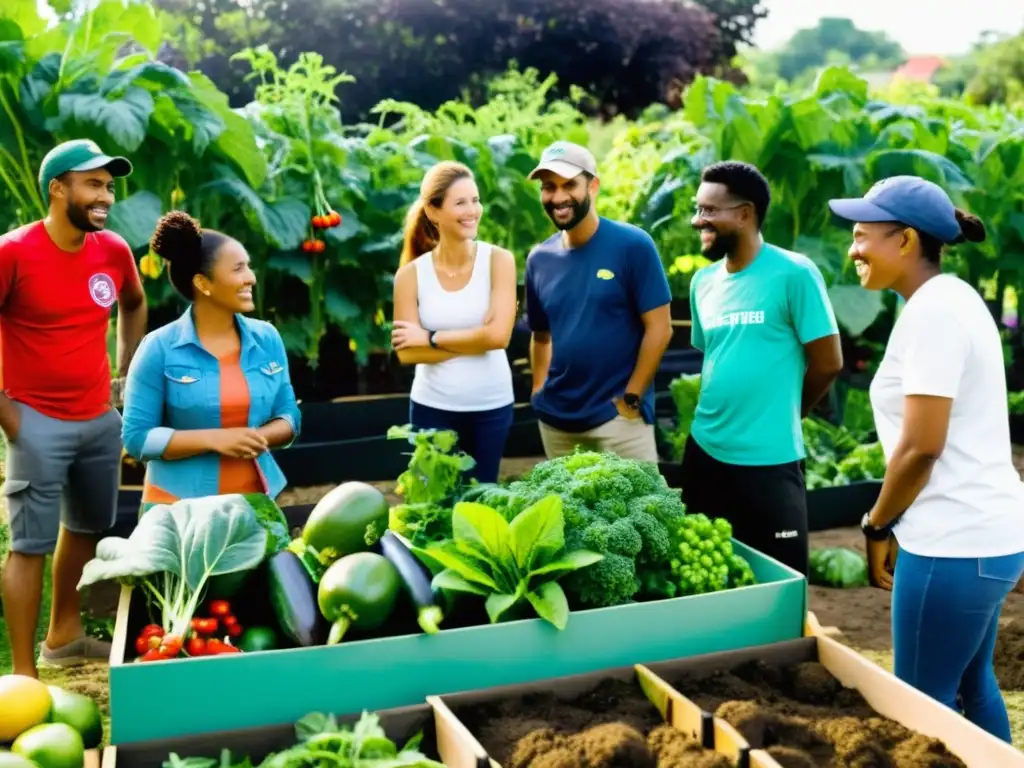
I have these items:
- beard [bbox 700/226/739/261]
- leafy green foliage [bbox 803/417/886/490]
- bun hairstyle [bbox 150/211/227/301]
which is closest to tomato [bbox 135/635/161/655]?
bun hairstyle [bbox 150/211/227/301]

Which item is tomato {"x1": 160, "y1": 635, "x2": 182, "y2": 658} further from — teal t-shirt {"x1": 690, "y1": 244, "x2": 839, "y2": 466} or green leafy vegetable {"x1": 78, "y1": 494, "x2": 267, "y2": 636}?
teal t-shirt {"x1": 690, "y1": 244, "x2": 839, "y2": 466}

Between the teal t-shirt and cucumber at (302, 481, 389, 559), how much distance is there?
130cm

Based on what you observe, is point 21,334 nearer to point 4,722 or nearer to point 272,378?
point 272,378

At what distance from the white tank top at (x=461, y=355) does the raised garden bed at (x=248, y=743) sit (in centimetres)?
197

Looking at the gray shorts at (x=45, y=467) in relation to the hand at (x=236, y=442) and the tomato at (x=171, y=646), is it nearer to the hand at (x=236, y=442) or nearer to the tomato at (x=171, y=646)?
the hand at (x=236, y=442)

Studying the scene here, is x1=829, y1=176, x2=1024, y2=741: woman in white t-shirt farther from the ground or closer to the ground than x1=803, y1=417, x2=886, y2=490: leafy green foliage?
farther from the ground

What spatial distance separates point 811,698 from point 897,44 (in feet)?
411

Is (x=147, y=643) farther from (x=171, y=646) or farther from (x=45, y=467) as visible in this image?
(x=45, y=467)

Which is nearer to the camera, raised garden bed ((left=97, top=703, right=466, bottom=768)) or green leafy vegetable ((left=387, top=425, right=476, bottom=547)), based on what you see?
raised garden bed ((left=97, top=703, right=466, bottom=768))

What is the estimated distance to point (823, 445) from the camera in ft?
21.5

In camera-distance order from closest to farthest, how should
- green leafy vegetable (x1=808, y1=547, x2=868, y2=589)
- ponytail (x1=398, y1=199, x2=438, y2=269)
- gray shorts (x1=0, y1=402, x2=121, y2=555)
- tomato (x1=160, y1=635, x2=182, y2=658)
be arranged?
1. tomato (x1=160, y1=635, x2=182, y2=658)
2. gray shorts (x1=0, y1=402, x2=121, y2=555)
3. ponytail (x1=398, y1=199, x2=438, y2=269)
4. green leafy vegetable (x1=808, y1=547, x2=868, y2=589)

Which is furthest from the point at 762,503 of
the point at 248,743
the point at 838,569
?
the point at 838,569

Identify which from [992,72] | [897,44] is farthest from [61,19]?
[897,44]

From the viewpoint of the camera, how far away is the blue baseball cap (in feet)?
8.03
